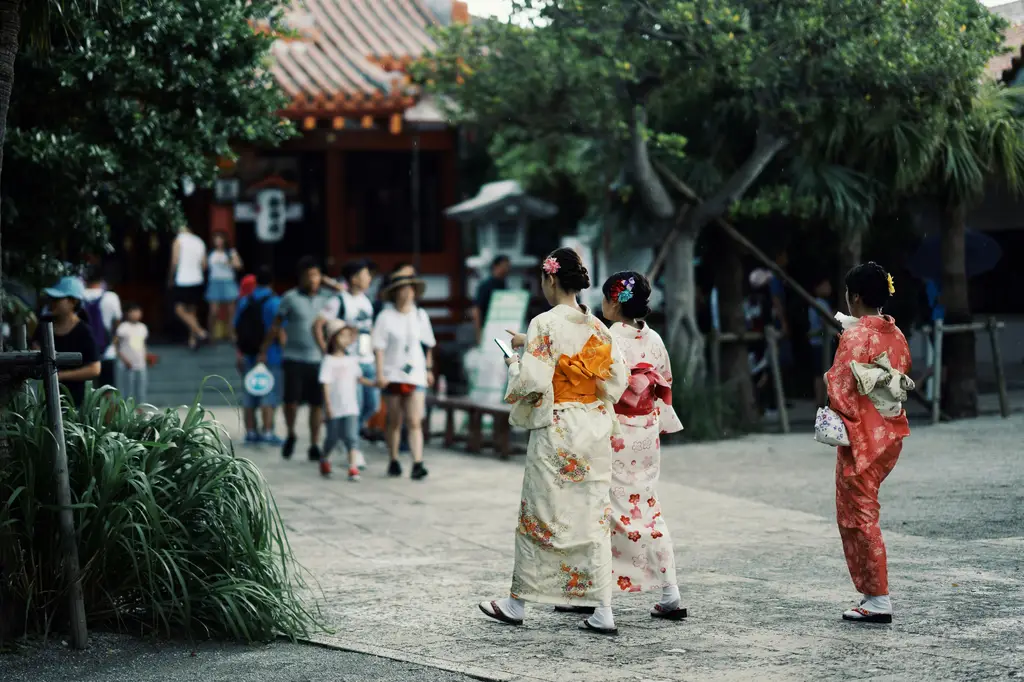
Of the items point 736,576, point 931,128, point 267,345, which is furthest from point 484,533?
point 931,128

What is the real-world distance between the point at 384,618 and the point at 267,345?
7.84 m

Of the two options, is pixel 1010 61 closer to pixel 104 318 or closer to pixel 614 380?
pixel 104 318

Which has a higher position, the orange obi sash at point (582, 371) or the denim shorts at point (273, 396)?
the orange obi sash at point (582, 371)

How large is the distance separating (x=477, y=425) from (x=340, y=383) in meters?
2.07

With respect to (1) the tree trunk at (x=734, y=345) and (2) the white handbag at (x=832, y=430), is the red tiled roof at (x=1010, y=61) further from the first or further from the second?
(2) the white handbag at (x=832, y=430)

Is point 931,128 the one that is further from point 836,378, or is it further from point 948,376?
point 836,378

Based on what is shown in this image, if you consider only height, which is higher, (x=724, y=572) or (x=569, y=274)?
(x=569, y=274)

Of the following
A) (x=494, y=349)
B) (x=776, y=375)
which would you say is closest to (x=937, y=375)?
(x=776, y=375)

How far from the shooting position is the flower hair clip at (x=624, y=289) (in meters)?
6.92

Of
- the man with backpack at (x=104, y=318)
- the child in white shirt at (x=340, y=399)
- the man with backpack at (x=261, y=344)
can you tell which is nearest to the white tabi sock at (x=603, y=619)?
the child in white shirt at (x=340, y=399)

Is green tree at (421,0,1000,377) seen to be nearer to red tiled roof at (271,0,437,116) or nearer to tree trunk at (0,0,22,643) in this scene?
red tiled roof at (271,0,437,116)

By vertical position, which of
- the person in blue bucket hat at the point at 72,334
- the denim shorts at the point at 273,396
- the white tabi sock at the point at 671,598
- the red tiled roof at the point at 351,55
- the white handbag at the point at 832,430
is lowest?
the white tabi sock at the point at 671,598

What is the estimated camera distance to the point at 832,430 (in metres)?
6.54

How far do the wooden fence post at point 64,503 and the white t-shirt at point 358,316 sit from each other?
7.00m
